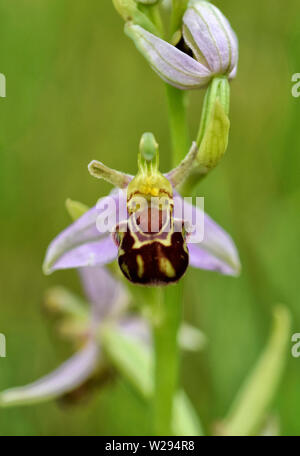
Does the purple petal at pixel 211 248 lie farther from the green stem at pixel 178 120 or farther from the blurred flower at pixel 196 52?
the blurred flower at pixel 196 52

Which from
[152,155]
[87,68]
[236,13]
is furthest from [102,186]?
Result: [152,155]

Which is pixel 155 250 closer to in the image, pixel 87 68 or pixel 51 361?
pixel 51 361

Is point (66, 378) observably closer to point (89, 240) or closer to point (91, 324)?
point (91, 324)

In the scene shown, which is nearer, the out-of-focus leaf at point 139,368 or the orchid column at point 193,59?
the orchid column at point 193,59

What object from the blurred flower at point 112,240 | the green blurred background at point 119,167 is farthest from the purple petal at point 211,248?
the green blurred background at point 119,167

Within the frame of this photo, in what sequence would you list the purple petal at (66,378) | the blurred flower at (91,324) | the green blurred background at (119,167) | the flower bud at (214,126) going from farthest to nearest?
the green blurred background at (119,167) < the blurred flower at (91,324) < the purple petal at (66,378) < the flower bud at (214,126)

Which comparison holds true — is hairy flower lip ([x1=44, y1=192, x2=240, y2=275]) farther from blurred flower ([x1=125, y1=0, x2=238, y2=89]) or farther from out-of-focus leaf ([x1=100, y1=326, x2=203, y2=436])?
out-of-focus leaf ([x1=100, y1=326, x2=203, y2=436])

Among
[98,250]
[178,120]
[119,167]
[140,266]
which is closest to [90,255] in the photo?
[98,250]
